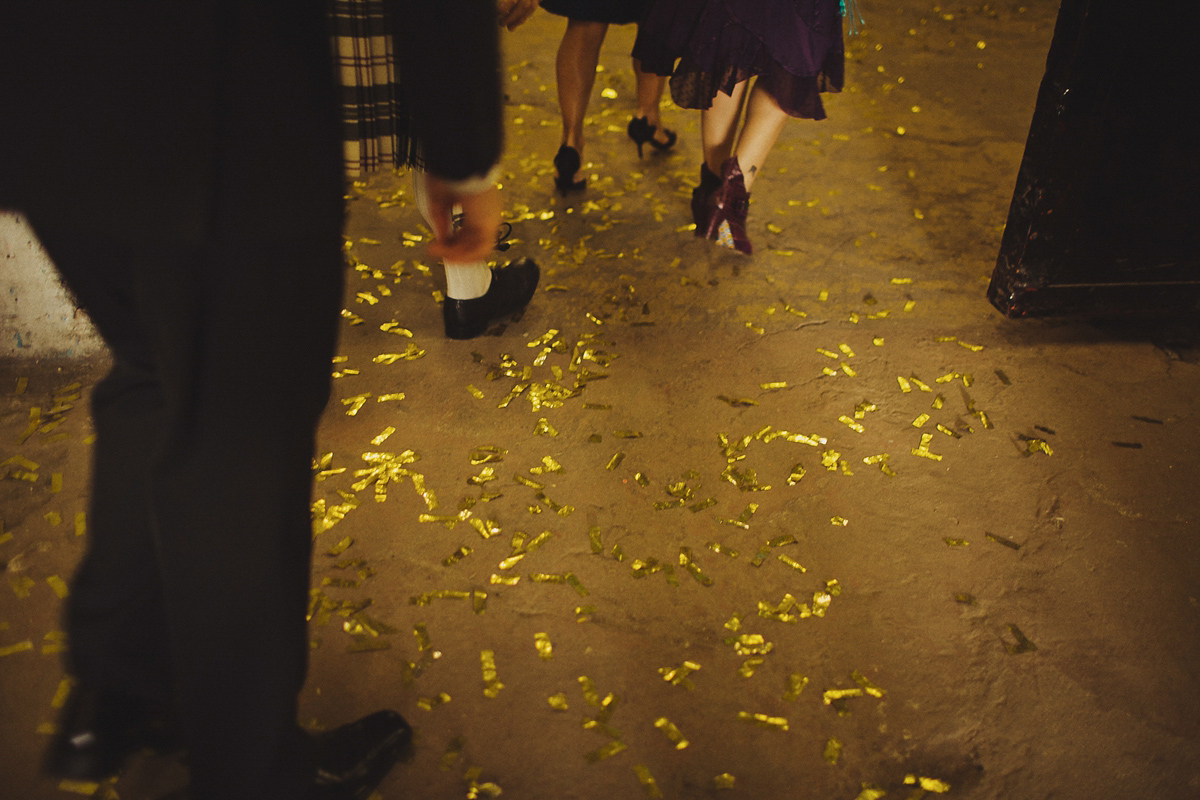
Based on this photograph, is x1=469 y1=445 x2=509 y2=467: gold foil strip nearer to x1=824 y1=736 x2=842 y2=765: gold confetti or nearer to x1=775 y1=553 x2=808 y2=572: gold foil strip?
x1=775 y1=553 x2=808 y2=572: gold foil strip

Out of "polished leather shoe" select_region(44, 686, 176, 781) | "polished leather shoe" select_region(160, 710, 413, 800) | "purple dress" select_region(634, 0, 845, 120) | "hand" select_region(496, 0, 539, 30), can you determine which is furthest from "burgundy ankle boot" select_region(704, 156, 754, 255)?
"polished leather shoe" select_region(44, 686, 176, 781)

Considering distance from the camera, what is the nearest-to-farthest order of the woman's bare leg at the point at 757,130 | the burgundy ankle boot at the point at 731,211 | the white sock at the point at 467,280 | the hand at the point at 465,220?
the hand at the point at 465,220, the white sock at the point at 467,280, the woman's bare leg at the point at 757,130, the burgundy ankle boot at the point at 731,211

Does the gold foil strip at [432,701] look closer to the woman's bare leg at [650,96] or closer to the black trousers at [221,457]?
the black trousers at [221,457]

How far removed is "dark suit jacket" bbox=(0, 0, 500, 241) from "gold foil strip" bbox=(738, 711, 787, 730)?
1.38 metres

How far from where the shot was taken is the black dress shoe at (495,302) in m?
2.83

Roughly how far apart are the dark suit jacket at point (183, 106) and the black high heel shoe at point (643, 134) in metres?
3.29

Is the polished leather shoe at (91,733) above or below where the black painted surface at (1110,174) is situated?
below

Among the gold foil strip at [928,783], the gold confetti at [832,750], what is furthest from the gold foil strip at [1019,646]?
the gold confetti at [832,750]

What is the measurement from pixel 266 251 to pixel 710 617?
139 cm

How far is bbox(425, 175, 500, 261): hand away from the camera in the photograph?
3.99ft

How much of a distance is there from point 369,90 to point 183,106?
109 centimetres

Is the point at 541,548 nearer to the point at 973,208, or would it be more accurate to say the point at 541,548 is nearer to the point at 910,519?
the point at 910,519

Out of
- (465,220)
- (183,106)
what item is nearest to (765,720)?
(465,220)

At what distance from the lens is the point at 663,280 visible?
3309 mm
